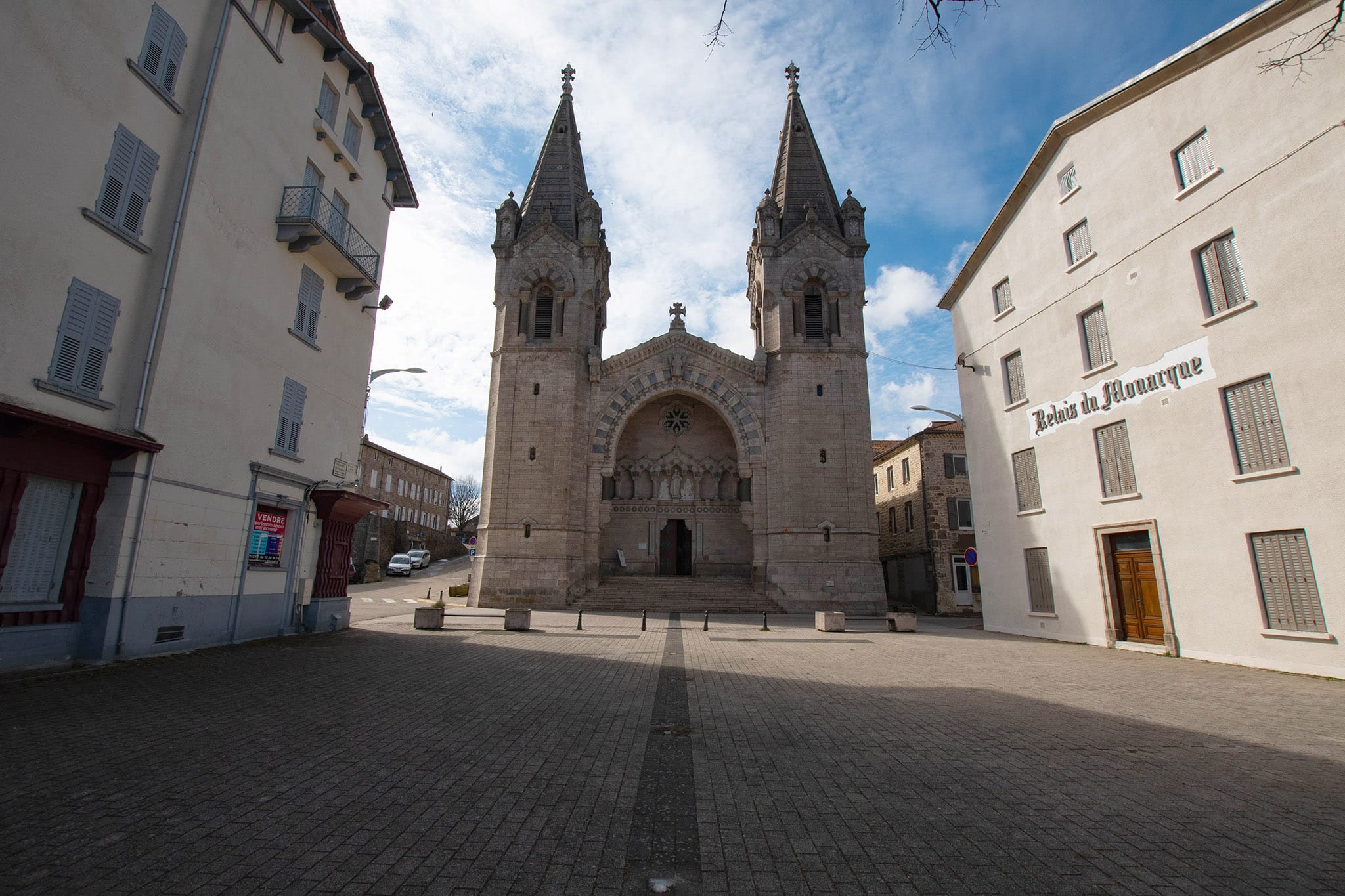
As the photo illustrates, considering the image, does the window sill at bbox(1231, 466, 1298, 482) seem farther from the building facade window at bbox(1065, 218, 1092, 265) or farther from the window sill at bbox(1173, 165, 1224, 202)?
the building facade window at bbox(1065, 218, 1092, 265)

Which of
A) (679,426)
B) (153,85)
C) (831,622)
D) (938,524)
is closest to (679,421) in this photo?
(679,426)

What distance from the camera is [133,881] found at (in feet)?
10.2

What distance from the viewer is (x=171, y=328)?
33.6ft

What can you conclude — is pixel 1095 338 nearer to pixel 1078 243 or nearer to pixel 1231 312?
pixel 1078 243

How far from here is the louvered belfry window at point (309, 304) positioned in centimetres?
1391

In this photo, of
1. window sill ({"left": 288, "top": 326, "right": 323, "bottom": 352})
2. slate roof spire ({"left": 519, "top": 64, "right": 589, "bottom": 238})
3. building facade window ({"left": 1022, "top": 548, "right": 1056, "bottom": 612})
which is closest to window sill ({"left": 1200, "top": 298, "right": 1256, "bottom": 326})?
building facade window ({"left": 1022, "top": 548, "right": 1056, "bottom": 612})

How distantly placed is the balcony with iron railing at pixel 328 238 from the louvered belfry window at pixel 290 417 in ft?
9.70

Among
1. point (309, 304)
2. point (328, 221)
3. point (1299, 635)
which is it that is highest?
point (328, 221)

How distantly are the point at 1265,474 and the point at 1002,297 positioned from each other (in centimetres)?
944

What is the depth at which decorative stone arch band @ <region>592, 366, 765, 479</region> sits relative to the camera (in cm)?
2856

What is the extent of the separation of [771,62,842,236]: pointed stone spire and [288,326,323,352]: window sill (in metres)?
23.0

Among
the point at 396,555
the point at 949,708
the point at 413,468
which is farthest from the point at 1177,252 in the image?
the point at 413,468

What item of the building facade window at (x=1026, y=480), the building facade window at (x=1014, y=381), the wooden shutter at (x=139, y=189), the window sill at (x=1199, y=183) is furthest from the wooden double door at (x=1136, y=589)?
the wooden shutter at (x=139, y=189)

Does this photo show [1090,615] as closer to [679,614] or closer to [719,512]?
[679,614]
